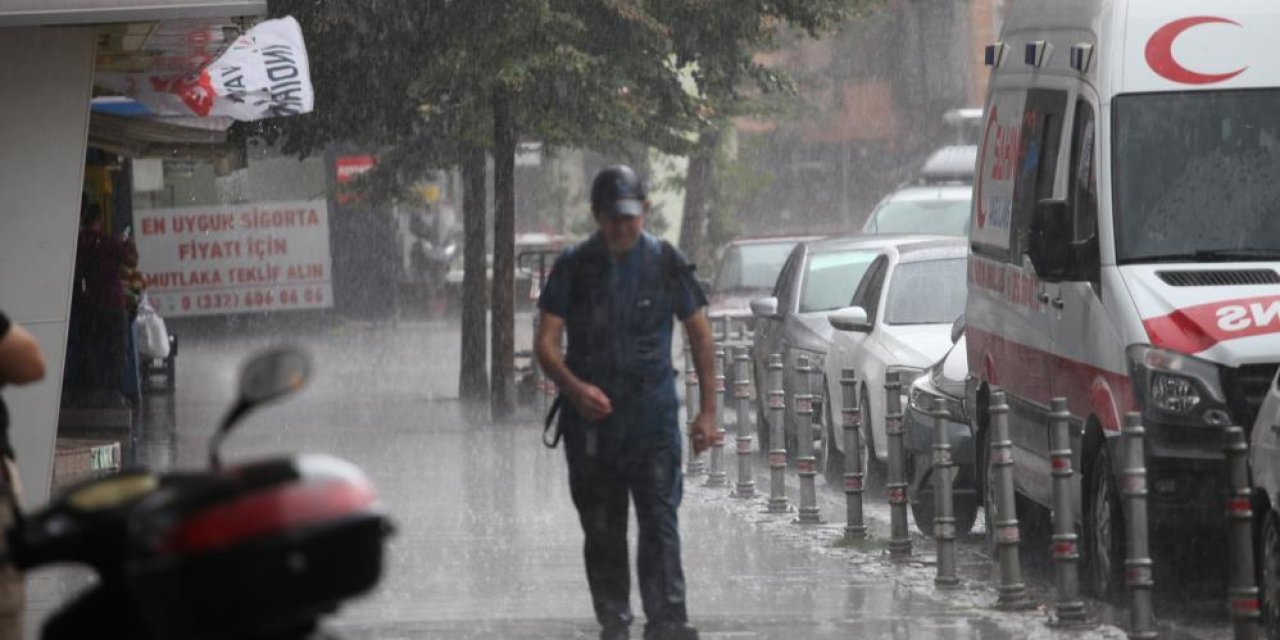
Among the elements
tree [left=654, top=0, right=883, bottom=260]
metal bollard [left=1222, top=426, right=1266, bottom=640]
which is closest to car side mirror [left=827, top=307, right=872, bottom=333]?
metal bollard [left=1222, top=426, right=1266, bottom=640]

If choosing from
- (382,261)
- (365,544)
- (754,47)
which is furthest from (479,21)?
(382,261)

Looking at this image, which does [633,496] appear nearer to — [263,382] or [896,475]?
[896,475]

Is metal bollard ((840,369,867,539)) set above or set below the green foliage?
below

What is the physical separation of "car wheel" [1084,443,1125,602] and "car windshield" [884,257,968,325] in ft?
18.9

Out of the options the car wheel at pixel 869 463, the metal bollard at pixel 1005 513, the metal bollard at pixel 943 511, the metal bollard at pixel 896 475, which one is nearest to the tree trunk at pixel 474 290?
the car wheel at pixel 869 463

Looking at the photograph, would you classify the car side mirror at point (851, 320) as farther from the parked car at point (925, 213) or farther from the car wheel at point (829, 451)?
the parked car at point (925, 213)

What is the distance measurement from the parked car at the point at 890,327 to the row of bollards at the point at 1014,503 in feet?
3.03

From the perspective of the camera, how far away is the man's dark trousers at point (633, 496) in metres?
8.80

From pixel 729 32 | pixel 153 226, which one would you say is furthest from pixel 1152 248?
pixel 153 226

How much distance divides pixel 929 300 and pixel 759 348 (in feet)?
11.4

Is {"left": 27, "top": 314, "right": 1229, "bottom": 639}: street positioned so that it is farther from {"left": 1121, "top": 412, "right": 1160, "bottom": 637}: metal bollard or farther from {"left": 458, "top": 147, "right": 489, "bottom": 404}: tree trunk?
{"left": 458, "top": 147, "right": 489, "bottom": 404}: tree trunk

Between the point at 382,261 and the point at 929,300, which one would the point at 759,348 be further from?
the point at 382,261

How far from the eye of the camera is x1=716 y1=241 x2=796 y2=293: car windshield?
2619cm

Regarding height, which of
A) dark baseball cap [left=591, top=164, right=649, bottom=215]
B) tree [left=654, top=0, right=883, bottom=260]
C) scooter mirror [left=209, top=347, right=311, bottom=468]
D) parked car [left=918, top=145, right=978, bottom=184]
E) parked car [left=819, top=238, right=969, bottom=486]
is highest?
tree [left=654, top=0, right=883, bottom=260]
